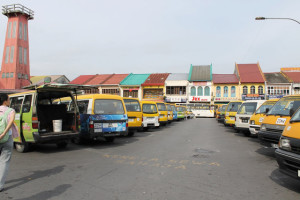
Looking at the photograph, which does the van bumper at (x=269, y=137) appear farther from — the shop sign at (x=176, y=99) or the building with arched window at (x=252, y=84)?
the shop sign at (x=176, y=99)

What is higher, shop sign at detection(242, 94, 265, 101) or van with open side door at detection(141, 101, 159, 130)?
shop sign at detection(242, 94, 265, 101)

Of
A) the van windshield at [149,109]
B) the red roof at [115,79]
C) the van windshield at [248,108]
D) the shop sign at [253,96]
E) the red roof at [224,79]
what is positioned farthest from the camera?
the red roof at [115,79]

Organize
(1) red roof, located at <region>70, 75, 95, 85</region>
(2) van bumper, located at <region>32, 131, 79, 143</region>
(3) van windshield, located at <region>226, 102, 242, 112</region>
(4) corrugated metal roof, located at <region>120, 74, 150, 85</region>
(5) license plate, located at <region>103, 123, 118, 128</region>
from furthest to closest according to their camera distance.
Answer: (1) red roof, located at <region>70, 75, 95, 85</region> < (4) corrugated metal roof, located at <region>120, 74, 150, 85</region> < (3) van windshield, located at <region>226, 102, 242, 112</region> < (5) license plate, located at <region>103, 123, 118, 128</region> < (2) van bumper, located at <region>32, 131, 79, 143</region>

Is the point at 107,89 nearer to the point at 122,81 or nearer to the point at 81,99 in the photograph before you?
the point at 122,81

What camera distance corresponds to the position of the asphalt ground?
14.2 ft

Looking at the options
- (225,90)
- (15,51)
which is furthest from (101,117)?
(225,90)

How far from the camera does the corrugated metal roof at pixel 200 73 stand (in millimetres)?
52125

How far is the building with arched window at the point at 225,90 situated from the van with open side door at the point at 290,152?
153ft

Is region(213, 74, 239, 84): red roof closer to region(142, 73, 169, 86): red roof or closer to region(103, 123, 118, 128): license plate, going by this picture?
region(142, 73, 169, 86): red roof

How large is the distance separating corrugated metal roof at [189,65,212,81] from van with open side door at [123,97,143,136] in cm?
3987

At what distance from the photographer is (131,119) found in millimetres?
13461

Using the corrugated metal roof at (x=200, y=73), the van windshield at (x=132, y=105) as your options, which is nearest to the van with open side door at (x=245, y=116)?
the van windshield at (x=132, y=105)

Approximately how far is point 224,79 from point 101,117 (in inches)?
1814

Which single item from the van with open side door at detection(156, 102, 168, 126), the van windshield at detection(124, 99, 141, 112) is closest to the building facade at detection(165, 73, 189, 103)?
the van with open side door at detection(156, 102, 168, 126)
